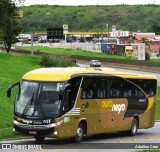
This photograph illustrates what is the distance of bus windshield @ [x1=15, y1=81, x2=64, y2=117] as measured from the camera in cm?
2134

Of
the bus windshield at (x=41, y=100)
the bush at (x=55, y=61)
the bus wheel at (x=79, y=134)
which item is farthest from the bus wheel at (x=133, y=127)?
the bush at (x=55, y=61)

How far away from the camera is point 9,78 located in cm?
4588

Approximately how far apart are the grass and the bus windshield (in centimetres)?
288

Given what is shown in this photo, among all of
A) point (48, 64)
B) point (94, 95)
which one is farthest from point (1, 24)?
point (94, 95)

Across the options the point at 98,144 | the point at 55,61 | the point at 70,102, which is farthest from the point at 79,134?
the point at 55,61

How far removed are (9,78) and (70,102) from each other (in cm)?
2439

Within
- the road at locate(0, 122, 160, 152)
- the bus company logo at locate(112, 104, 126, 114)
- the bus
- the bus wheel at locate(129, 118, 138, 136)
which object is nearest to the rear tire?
the bus wheel at locate(129, 118, 138, 136)

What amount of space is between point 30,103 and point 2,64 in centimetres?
3400

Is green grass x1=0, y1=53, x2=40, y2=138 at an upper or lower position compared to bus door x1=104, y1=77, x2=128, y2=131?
lower

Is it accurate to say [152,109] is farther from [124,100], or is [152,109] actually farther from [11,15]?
[11,15]

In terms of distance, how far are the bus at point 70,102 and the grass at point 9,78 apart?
2.96 m

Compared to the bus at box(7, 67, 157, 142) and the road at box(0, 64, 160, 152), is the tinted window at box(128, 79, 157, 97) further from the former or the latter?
the road at box(0, 64, 160, 152)

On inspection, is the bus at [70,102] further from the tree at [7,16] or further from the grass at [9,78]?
the tree at [7,16]

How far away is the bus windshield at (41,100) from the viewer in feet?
70.0
